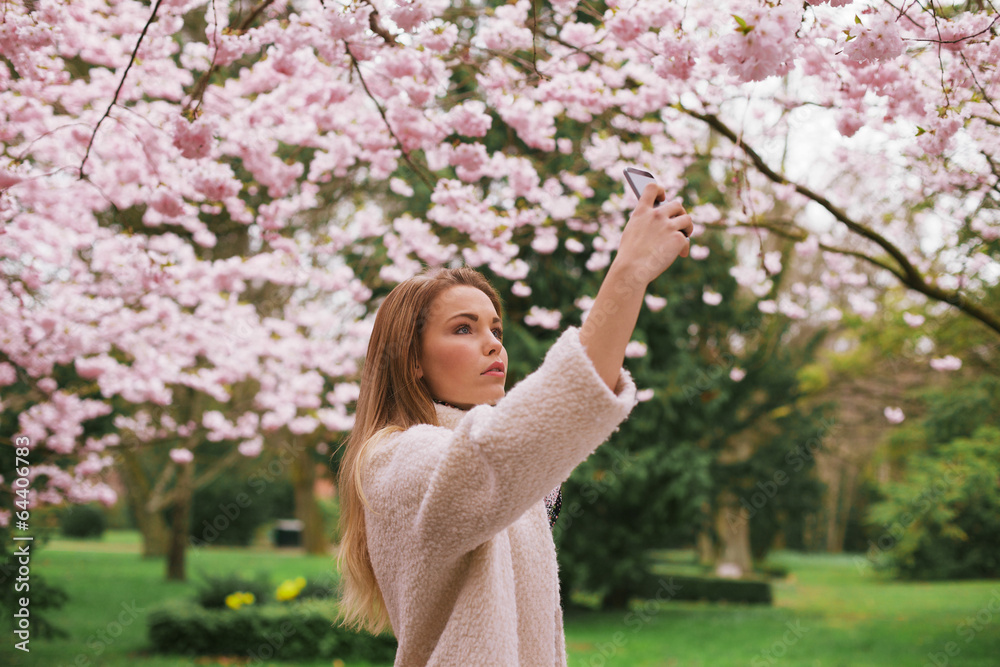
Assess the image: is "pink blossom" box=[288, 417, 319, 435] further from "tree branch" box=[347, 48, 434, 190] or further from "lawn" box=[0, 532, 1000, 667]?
"tree branch" box=[347, 48, 434, 190]

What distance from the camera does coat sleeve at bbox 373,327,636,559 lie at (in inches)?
35.0

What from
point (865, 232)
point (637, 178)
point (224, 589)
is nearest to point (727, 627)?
point (224, 589)

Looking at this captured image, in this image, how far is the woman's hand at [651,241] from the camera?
0.93 metres

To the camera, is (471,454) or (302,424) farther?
(302,424)

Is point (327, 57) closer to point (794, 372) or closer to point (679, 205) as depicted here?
A: point (679, 205)

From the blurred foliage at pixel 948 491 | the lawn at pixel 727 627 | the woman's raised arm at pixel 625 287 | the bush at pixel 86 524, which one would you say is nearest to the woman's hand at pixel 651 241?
the woman's raised arm at pixel 625 287

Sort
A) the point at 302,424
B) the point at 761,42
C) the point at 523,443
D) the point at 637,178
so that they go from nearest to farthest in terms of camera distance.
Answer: the point at 523,443
the point at 637,178
the point at 761,42
the point at 302,424

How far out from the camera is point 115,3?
491 centimetres

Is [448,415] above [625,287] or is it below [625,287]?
below

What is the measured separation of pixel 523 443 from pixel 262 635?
26.4 ft

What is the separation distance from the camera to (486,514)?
95cm

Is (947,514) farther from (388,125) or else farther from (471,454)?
(471,454)

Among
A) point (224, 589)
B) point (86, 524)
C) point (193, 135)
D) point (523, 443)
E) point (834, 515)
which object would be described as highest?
point (193, 135)

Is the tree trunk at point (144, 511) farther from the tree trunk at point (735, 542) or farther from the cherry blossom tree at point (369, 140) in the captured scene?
the tree trunk at point (735, 542)
